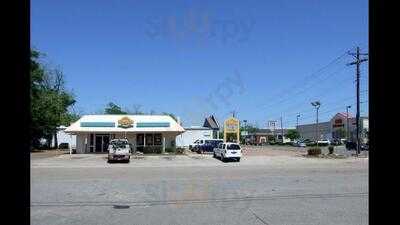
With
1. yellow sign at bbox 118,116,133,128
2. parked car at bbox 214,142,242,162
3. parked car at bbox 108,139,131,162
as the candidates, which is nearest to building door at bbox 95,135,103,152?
yellow sign at bbox 118,116,133,128

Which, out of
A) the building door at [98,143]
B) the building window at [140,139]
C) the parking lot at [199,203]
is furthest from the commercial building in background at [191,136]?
the parking lot at [199,203]

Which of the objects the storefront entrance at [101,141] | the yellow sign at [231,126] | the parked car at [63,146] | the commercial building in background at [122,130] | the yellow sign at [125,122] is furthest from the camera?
the parked car at [63,146]

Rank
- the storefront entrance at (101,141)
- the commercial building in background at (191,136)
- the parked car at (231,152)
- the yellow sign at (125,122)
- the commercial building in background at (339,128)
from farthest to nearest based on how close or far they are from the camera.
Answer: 1. the commercial building in background at (339,128)
2. the commercial building in background at (191,136)
3. the storefront entrance at (101,141)
4. the yellow sign at (125,122)
5. the parked car at (231,152)

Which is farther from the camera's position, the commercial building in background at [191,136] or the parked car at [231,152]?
the commercial building in background at [191,136]

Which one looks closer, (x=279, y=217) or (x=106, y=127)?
(x=279, y=217)

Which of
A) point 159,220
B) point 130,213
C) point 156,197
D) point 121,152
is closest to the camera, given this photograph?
point 159,220

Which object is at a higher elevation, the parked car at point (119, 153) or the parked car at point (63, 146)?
the parked car at point (119, 153)

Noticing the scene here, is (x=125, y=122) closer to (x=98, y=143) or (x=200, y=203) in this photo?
(x=98, y=143)

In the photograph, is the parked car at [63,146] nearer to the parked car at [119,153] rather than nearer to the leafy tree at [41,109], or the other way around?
the leafy tree at [41,109]

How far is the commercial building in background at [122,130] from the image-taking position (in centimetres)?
6561
